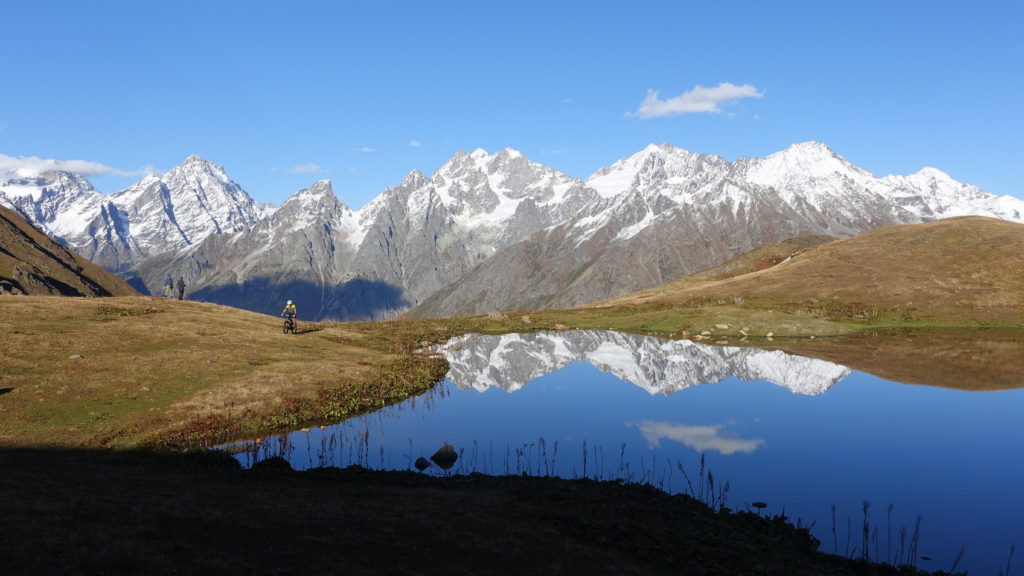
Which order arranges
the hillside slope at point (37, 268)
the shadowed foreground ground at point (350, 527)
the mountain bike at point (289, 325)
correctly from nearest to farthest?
the shadowed foreground ground at point (350, 527)
the mountain bike at point (289, 325)
the hillside slope at point (37, 268)

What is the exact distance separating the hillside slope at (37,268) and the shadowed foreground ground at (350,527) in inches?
4684

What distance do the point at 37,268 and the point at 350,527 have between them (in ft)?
583

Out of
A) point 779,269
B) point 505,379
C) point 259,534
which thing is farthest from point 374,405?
point 779,269

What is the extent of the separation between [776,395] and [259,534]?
43.5 metres

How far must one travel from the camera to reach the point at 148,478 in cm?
2570

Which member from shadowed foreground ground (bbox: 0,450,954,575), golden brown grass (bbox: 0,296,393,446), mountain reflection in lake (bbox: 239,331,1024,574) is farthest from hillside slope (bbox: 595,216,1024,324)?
shadowed foreground ground (bbox: 0,450,954,575)

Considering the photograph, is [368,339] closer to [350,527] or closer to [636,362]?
[636,362]

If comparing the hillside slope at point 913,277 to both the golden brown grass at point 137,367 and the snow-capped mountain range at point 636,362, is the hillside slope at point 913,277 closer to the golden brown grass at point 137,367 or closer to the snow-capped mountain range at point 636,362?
the snow-capped mountain range at point 636,362

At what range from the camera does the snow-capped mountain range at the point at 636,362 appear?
187 feet

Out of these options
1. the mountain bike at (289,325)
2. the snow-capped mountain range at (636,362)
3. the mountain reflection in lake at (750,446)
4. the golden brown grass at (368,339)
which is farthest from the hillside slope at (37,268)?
the mountain reflection in lake at (750,446)

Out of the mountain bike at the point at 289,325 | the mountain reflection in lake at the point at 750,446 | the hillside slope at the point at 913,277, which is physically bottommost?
the mountain reflection in lake at the point at 750,446

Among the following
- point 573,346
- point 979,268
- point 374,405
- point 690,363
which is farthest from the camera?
point 979,268

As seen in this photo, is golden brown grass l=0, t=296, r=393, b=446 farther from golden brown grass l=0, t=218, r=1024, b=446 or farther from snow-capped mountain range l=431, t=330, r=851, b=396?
snow-capped mountain range l=431, t=330, r=851, b=396

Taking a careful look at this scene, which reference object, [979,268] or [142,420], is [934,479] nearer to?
[142,420]
